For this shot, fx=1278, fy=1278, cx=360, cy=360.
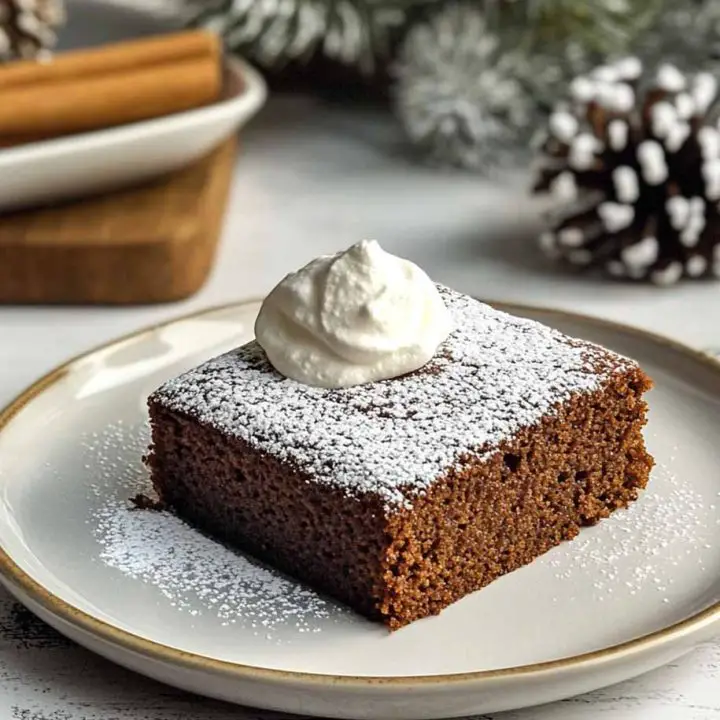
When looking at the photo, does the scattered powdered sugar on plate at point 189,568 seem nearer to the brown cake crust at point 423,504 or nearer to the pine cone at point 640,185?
the brown cake crust at point 423,504

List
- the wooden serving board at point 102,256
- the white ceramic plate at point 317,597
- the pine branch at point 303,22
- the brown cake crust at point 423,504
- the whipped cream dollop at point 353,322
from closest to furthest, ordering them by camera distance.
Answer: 1. the white ceramic plate at point 317,597
2. the brown cake crust at point 423,504
3. the whipped cream dollop at point 353,322
4. the wooden serving board at point 102,256
5. the pine branch at point 303,22

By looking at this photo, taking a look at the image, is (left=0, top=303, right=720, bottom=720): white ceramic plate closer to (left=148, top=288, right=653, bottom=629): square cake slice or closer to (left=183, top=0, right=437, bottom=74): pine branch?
(left=148, top=288, right=653, bottom=629): square cake slice

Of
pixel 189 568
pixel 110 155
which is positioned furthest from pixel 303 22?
pixel 189 568

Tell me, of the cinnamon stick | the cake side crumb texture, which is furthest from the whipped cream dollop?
the cinnamon stick

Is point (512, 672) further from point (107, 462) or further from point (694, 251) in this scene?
point (694, 251)

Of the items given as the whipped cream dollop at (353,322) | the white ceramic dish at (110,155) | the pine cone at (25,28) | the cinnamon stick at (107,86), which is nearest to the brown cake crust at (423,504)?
the whipped cream dollop at (353,322)

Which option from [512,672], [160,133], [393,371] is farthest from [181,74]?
[512,672]

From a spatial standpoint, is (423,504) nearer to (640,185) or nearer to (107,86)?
(640,185)
